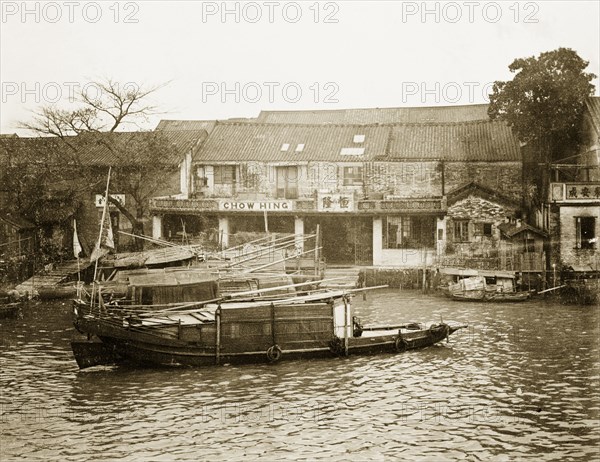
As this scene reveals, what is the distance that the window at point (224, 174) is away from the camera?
4728 centimetres

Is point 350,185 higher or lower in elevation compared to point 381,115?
lower

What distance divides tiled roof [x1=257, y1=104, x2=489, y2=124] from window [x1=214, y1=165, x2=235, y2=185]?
15054 millimetres

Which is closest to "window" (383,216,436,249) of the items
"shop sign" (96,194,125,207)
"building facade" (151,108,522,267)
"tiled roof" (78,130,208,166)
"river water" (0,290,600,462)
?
"building facade" (151,108,522,267)

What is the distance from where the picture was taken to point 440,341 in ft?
87.6

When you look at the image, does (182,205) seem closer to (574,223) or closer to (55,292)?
(55,292)

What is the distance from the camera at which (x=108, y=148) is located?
4281 cm

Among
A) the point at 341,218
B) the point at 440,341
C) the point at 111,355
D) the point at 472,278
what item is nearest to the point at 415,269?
the point at 472,278

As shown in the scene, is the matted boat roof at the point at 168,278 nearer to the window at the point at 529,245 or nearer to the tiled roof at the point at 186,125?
the window at the point at 529,245

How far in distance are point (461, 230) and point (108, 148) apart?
21961 mm

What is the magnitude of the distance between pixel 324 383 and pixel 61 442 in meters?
8.04

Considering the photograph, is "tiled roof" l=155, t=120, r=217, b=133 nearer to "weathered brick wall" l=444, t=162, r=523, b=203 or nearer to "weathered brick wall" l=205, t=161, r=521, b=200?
"weathered brick wall" l=205, t=161, r=521, b=200

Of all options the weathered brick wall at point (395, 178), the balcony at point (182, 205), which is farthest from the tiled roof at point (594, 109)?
the balcony at point (182, 205)

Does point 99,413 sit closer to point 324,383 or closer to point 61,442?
point 61,442

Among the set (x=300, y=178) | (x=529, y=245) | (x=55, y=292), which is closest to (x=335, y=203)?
(x=300, y=178)
